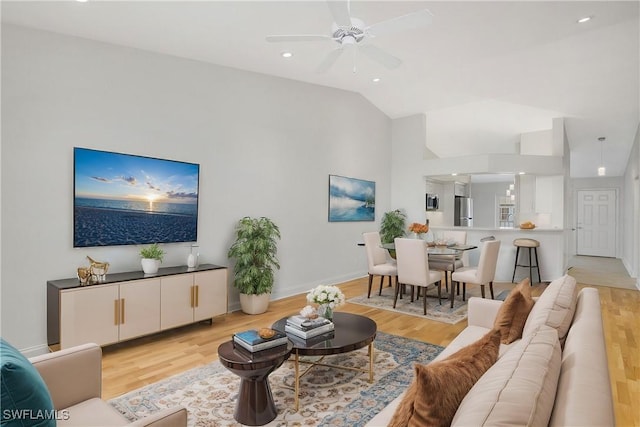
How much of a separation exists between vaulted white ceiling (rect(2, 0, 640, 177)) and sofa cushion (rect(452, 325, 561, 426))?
3221 mm

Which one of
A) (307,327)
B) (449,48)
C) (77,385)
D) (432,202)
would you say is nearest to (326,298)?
(307,327)

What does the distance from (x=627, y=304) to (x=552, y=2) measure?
434cm

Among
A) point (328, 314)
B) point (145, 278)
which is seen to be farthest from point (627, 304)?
point (145, 278)

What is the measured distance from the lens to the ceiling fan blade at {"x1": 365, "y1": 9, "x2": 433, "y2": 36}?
2602 millimetres

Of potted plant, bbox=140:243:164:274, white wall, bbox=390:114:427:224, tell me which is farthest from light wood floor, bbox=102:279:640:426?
white wall, bbox=390:114:427:224

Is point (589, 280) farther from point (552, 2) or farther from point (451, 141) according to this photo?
point (552, 2)

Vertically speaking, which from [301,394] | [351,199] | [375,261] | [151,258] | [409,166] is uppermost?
[409,166]

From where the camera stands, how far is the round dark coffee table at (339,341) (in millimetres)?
2465

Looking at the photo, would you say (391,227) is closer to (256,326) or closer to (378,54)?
(256,326)

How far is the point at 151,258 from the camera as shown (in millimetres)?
3770

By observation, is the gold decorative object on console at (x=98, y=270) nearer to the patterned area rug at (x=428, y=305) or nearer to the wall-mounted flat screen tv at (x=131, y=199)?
the wall-mounted flat screen tv at (x=131, y=199)

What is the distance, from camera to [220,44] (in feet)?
13.1

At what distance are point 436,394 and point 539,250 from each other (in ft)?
22.4

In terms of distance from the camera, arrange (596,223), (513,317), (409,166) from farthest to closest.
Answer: (596,223) < (409,166) < (513,317)
